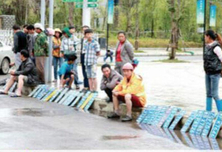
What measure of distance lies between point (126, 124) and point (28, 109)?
2.87 metres

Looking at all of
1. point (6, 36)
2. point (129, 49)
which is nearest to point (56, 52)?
point (129, 49)

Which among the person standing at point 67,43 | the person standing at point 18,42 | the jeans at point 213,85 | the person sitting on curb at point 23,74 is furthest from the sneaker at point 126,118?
the person standing at point 18,42

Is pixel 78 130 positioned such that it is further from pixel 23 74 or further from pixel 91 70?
pixel 23 74

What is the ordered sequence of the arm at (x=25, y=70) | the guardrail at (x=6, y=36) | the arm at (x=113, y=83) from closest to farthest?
the arm at (x=113, y=83), the arm at (x=25, y=70), the guardrail at (x=6, y=36)

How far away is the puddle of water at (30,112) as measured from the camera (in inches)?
525

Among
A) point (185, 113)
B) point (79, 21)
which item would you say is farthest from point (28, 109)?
point (79, 21)

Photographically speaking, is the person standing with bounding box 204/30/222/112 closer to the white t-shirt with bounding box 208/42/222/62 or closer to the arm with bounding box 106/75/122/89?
the white t-shirt with bounding box 208/42/222/62

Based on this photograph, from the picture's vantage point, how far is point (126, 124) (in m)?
12.4

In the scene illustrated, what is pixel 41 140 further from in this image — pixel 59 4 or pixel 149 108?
pixel 59 4

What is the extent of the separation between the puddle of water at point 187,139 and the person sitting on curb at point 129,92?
78 centimetres

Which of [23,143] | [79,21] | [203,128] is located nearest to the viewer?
[23,143]

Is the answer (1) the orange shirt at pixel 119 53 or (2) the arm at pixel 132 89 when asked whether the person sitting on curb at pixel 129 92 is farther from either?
(1) the orange shirt at pixel 119 53

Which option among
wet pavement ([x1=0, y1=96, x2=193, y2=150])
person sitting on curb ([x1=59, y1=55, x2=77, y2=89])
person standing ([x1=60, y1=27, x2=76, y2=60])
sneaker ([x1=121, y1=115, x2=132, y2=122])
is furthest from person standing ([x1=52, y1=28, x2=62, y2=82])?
sneaker ([x1=121, y1=115, x2=132, y2=122])

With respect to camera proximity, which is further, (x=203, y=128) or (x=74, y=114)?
(x=74, y=114)
